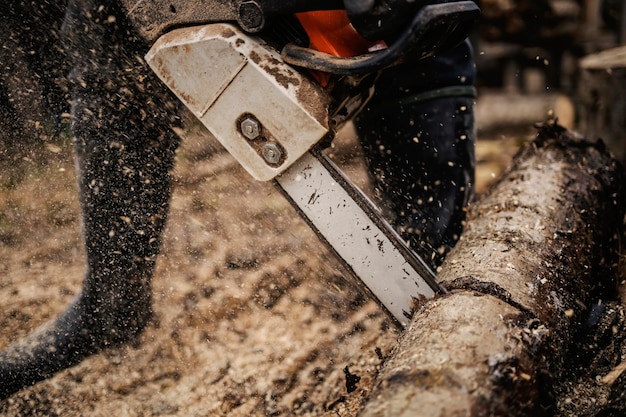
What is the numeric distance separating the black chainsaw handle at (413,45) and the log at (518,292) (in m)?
0.50

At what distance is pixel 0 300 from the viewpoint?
7.34 feet

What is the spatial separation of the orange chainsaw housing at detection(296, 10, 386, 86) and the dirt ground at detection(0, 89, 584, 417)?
51 cm

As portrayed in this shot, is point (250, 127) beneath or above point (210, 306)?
above

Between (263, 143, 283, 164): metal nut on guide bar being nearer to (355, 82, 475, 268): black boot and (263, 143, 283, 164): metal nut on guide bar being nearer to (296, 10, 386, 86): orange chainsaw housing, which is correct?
(296, 10, 386, 86): orange chainsaw housing

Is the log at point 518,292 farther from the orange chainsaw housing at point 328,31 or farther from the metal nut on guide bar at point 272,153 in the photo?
the orange chainsaw housing at point 328,31

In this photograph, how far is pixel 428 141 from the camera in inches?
75.4

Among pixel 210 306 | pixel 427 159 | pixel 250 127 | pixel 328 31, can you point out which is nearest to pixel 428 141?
pixel 427 159

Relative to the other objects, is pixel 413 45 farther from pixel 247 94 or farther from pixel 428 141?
pixel 428 141

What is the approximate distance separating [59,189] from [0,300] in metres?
0.63

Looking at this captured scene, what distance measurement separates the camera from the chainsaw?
1179 millimetres

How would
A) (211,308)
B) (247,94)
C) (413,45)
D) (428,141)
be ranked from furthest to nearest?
1. (211,308)
2. (428,141)
3. (247,94)
4. (413,45)

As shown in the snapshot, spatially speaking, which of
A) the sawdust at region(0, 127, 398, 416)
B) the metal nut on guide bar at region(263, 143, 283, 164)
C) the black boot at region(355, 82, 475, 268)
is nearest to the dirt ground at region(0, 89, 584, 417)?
the sawdust at region(0, 127, 398, 416)

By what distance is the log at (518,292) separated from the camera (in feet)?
3.22

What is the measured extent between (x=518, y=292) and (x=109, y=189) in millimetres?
1048
